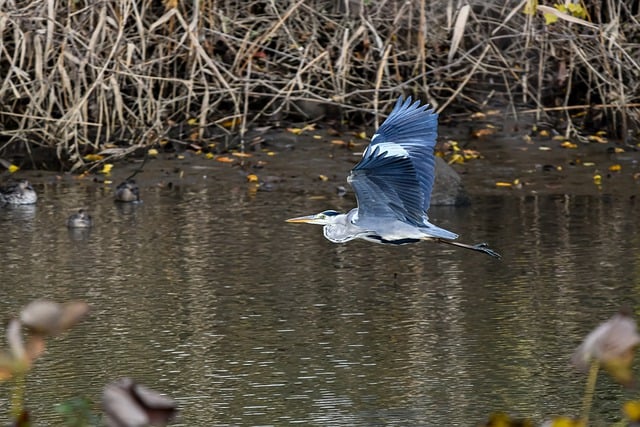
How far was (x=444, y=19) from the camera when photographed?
13.7m

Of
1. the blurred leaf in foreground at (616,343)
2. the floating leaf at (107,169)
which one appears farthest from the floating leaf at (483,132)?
the blurred leaf in foreground at (616,343)

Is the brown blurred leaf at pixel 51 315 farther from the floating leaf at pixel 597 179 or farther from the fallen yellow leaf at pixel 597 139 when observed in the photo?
the fallen yellow leaf at pixel 597 139

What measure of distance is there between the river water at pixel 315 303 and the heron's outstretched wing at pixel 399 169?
0.64 m

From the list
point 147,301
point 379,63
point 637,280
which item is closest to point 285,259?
point 147,301

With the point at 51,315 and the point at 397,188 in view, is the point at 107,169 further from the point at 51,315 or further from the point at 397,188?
the point at 51,315

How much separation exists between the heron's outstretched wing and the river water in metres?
0.64

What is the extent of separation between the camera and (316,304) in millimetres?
7875

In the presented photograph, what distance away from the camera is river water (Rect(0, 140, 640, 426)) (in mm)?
6121

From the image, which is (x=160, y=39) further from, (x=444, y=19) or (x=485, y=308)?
(x=485, y=308)

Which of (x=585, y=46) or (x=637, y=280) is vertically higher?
(x=585, y=46)

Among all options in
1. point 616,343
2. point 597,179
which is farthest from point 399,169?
point 597,179

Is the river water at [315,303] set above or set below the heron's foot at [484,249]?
below

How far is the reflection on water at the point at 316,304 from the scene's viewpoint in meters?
6.13

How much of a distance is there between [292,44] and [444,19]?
147 cm
